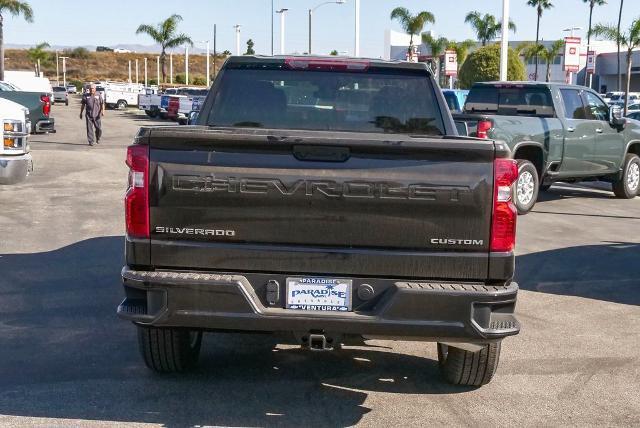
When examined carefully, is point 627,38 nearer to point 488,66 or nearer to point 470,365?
point 488,66

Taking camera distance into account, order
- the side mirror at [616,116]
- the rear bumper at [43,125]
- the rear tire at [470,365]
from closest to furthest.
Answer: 1. the rear tire at [470,365]
2. the side mirror at [616,116]
3. the rear bumper at [43,125]

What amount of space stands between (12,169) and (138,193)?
7704 millimetres

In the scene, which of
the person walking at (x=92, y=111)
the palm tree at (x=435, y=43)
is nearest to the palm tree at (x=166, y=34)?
the palm tree at (x=435, y=43)

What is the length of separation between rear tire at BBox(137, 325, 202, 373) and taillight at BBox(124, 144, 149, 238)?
894mm

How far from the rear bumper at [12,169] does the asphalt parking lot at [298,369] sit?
174cm

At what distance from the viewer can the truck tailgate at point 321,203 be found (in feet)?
15.4

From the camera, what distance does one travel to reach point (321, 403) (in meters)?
5.41

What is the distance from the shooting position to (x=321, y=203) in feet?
15.5

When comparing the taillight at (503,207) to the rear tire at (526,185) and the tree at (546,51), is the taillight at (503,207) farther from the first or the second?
the tree at (546,51)

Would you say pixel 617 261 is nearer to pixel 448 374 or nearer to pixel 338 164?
pixel 448 374

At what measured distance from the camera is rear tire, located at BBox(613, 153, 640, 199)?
16672 millimetres

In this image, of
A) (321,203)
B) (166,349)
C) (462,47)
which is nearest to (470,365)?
(321,203)

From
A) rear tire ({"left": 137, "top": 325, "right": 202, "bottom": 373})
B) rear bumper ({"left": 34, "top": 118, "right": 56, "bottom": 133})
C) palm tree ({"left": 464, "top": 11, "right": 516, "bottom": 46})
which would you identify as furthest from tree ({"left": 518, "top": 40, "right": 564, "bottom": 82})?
rear tire ({"left": 137, "top": 325, "right": 202, "bottom": 373})

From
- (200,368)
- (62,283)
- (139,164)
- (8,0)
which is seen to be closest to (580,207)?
(62,283)
